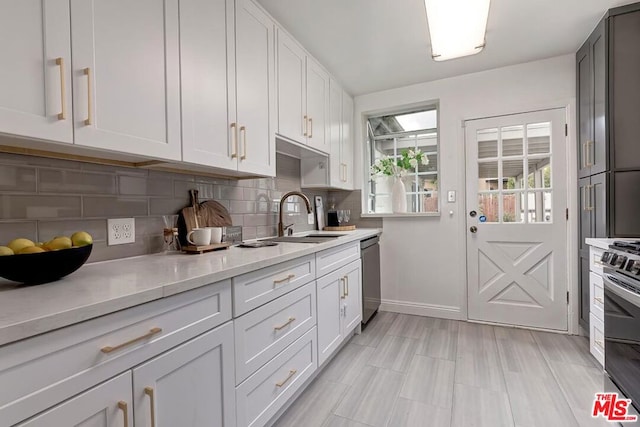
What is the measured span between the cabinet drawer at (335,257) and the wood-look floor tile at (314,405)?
2.31 feet

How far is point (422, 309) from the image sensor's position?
124 inches

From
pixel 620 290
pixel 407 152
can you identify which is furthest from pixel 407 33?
pixel 620 290

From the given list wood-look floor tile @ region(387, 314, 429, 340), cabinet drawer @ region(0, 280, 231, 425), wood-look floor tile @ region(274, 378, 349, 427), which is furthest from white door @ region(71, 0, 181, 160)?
wood-look floor tile @ region(387, 314, 429, 340)

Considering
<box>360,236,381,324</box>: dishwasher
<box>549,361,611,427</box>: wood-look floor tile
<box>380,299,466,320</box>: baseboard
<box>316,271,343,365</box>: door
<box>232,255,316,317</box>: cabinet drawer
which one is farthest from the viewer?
<box>380,299,466,320</box>: baseboard

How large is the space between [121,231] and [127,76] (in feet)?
2.29

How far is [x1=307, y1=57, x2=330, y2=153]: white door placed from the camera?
2.47 m

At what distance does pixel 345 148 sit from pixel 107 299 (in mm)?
2718

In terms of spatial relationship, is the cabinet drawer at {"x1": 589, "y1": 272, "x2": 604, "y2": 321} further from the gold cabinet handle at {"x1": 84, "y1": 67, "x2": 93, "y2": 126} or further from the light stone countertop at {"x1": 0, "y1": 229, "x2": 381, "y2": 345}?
the gold cabinet handle at {"x1": 84, "y1": 67, "x2": 93, "y2": 126}

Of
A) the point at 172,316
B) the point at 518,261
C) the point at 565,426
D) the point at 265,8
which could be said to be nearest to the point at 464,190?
the point at 518,261

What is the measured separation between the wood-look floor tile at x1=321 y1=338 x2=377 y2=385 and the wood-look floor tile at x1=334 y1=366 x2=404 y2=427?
6 centimetres

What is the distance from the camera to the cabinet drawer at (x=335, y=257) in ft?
6.39

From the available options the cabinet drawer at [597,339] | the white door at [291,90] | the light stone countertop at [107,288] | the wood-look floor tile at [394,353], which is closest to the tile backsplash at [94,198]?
the light stone countertop at [107,288]

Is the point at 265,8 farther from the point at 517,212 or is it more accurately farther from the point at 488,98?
the point at 517,212

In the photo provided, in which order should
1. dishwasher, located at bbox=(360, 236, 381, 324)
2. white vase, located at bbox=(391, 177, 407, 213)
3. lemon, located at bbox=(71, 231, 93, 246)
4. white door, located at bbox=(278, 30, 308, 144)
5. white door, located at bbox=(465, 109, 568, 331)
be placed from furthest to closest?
white vase, located at bbox=(391, 177, 407, 213)
dishwasher, located at bbox=(360, 236, 381, 324)
white door, located at bbox=(465, 109, 568, 331)
white door, located at bbox=(278, 30, 308, 144)
lemon, located at bbox=(71, 231, 93, 246)
